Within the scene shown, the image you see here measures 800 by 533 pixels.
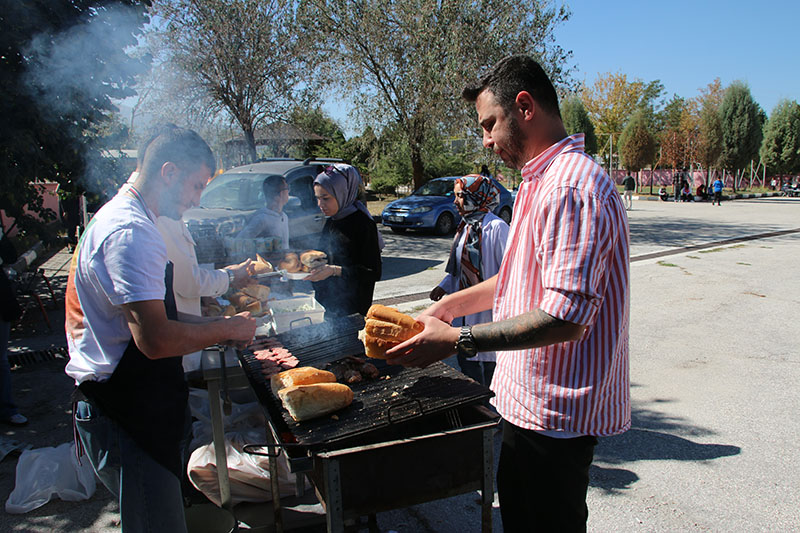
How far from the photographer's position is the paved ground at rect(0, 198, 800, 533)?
3.26 meters

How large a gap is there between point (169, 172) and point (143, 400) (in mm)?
931

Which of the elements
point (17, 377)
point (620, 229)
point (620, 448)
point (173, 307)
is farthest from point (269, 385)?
point (17, 377)

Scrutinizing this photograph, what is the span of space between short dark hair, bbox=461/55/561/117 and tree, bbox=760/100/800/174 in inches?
2124

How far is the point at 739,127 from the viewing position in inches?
1635

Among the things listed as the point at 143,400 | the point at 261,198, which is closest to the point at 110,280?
the point at 143,400

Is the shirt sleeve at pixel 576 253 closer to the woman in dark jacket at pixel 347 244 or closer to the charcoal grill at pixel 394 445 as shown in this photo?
the charcoal grill at pixel 394 445

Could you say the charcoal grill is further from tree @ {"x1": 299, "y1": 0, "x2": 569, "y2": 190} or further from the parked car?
tree @ {"x1": 299, "y1": 0, "x2": 569, "y2": 190}

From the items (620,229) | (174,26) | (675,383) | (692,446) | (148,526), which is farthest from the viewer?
(174,26)

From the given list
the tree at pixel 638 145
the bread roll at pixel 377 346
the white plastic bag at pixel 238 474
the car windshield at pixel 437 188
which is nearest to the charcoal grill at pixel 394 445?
the bread roll at pixel 377 346

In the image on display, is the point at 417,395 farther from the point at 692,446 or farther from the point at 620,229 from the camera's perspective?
the point at 692,446

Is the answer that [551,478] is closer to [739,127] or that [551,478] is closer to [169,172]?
[169,172]

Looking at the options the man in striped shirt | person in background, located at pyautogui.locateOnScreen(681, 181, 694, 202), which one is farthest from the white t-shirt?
person in background, located at pyautogui.locateOnScreen(681, 181, 694, 202)

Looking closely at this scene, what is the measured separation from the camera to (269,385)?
2609 mm

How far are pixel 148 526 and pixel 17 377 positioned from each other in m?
4.53
